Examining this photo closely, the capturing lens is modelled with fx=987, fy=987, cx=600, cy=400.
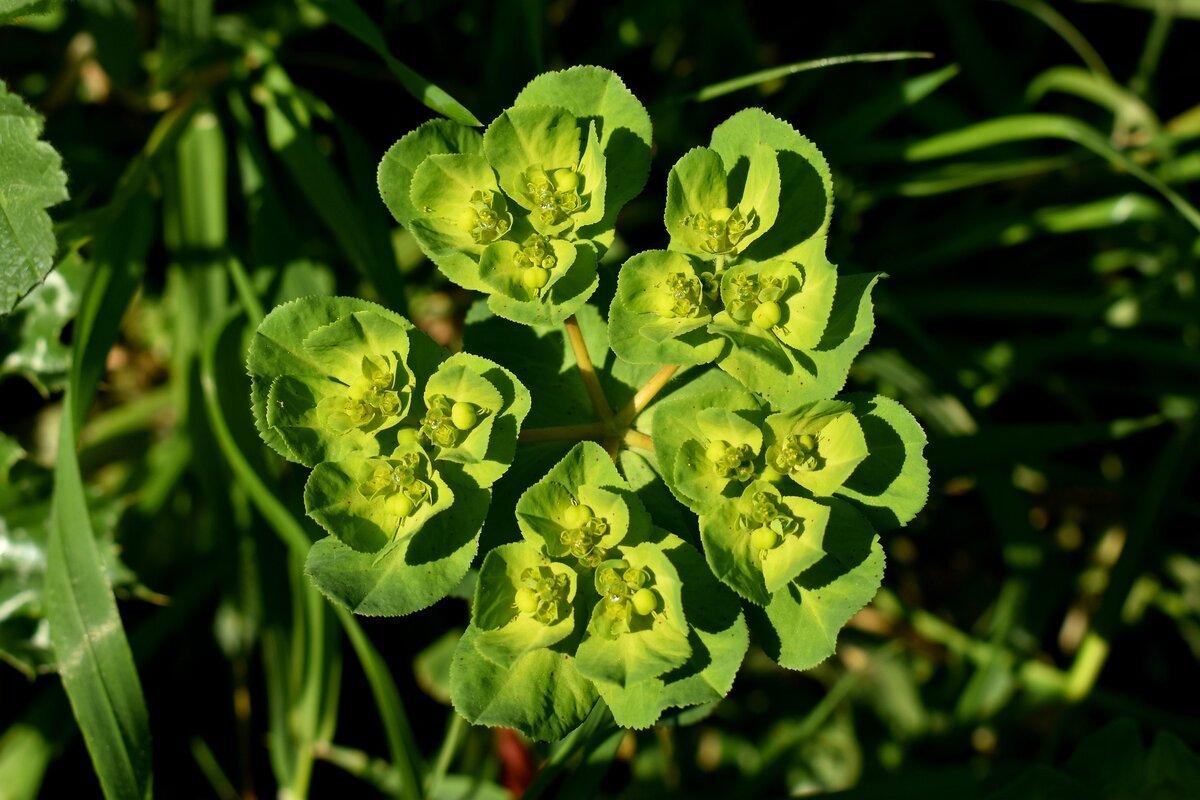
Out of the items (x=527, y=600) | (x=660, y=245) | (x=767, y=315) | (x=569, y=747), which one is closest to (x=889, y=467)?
(x=767, y=315)

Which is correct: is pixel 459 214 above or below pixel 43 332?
above

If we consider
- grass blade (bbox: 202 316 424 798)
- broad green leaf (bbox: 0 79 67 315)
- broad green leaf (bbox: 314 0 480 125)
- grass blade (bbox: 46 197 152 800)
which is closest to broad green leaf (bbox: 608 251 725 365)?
broad green leaf (bbox: 314 0 480 125)

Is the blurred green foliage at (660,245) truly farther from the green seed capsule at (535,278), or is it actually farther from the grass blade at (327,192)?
the green seed capsule at (535,278)

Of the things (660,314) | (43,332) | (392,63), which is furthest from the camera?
(43,332)

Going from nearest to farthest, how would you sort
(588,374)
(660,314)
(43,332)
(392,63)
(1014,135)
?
(660,314), (588,374), (392,63), (43,332), (1014,135)

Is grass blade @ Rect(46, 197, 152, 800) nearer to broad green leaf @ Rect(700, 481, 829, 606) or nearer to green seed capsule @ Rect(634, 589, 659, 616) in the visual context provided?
green seed capsule @ Rect(634, 589, 659, 616)

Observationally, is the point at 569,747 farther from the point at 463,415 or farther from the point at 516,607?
the point at 463,415
